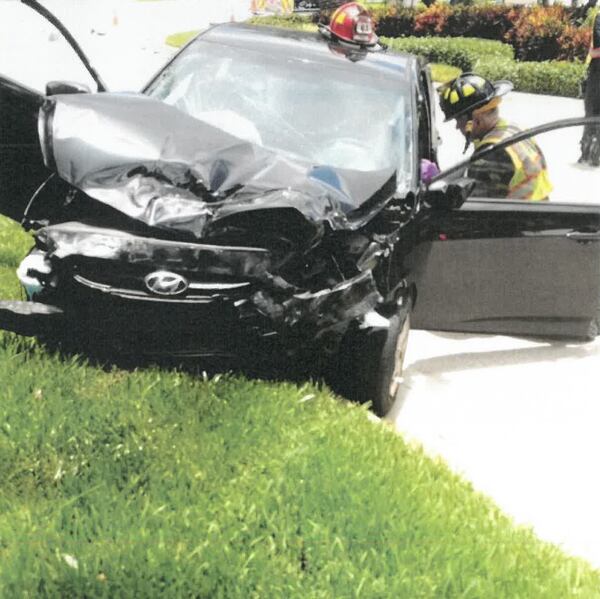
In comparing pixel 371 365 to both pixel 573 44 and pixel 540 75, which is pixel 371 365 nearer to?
pixel 540 75

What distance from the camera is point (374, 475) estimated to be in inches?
143

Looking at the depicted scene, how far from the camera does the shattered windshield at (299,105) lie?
480 cm

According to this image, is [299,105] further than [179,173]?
Yes

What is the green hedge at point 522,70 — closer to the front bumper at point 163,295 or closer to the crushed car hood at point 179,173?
the crushed car hood at point 179,173

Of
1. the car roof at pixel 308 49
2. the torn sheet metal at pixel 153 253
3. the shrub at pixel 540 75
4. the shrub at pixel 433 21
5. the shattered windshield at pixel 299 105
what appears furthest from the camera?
the shrub at pixel 433 21

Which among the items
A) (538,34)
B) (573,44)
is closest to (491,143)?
(573,44)

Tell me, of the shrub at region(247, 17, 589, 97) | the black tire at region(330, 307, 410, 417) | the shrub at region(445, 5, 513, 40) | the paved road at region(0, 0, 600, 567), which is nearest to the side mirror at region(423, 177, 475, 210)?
the black tire at region(330, 307, 410, 417)

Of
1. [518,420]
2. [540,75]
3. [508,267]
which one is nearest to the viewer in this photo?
[518,420]

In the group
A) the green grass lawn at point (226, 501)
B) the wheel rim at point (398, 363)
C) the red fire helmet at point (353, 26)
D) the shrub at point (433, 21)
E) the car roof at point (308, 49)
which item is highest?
the red fire helmet at point (353, 26)

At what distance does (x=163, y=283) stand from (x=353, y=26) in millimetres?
2617

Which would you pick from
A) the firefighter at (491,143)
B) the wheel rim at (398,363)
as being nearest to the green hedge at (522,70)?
the firefighter at (491,143)

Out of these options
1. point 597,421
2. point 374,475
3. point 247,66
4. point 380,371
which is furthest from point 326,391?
point 247,66

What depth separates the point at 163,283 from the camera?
3.62m

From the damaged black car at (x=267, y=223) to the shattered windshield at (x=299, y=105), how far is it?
1 centimetres
